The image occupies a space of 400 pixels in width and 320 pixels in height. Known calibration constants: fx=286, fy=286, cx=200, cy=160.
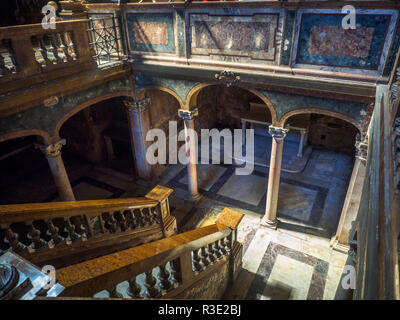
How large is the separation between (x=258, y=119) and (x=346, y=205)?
5.70 meters

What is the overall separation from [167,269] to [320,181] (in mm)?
7745

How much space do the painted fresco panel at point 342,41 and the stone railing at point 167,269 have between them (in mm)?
3452

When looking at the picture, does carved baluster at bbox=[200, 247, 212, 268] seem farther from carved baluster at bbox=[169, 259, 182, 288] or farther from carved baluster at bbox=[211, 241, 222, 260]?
carved baluster at bbox=[169, 259, 182, 288]

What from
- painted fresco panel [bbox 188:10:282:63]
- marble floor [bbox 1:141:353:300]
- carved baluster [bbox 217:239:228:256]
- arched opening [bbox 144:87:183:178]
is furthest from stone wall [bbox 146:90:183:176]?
carved baluster [bbox 217:239:228:256]

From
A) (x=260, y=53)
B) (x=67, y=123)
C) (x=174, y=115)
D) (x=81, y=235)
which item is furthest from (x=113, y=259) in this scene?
(x=67, y=123)

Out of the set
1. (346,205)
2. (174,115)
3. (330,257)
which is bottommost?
(330,257)

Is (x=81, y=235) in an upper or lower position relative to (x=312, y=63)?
lower

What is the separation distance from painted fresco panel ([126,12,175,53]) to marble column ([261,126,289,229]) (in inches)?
129

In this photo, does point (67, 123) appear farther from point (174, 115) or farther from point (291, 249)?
point (291, 249)

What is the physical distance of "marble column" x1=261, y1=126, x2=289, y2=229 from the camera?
686 cm

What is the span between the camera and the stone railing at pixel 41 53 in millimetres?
5070

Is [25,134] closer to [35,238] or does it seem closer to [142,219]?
[35,238]

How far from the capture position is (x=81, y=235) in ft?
14.5

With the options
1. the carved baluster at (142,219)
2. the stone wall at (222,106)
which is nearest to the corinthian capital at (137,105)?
the stone wall at (222,106)
